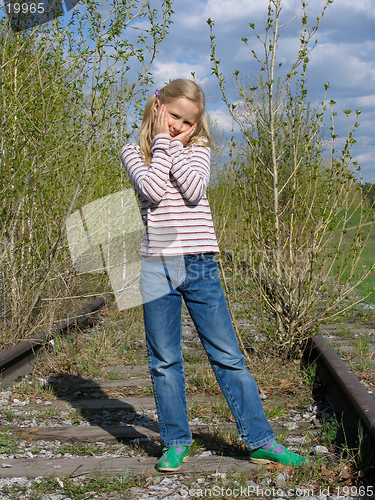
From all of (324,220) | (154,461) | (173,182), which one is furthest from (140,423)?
(324,220)

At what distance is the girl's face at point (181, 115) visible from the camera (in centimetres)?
255

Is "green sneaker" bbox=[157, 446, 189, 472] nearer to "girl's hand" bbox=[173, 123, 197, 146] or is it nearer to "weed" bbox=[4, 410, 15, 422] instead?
"weed" bbox=[4, 410, 15, 422]

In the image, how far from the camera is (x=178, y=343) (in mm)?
2607

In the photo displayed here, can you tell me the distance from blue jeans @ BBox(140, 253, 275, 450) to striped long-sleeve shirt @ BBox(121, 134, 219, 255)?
0.24 feet

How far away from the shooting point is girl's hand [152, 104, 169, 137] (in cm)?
251

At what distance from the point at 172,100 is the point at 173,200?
0.52 metres

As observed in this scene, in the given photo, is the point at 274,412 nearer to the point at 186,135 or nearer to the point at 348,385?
the point at 348,385

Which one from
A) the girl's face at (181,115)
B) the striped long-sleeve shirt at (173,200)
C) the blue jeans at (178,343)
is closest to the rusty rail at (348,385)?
the blue jeans at (178,343)

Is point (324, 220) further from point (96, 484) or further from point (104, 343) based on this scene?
point (96, 484)

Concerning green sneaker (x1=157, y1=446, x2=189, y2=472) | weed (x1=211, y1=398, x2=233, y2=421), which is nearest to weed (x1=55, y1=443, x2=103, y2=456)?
green sneaker (x1=157, y1=446, x2=189, y2=472)

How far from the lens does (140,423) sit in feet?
10.9

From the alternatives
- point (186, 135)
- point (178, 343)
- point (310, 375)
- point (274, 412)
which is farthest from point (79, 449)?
point (310, 375)

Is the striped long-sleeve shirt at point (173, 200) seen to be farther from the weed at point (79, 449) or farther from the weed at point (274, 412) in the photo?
the weed at point (274, 412)

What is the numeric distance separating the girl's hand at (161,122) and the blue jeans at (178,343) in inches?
25.3
